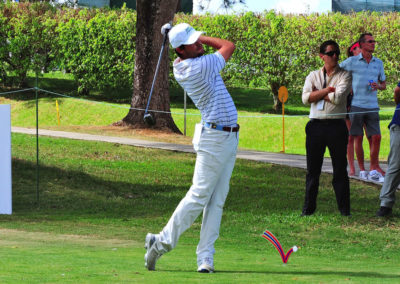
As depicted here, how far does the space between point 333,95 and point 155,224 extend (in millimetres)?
2997

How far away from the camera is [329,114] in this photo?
30.7ft

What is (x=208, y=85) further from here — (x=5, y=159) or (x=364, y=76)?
(x=364, y=76)

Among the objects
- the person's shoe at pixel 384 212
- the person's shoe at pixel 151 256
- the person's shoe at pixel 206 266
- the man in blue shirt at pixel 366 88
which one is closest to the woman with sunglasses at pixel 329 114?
the person's shoe at pixel 384 212

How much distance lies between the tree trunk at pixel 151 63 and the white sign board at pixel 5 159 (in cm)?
899

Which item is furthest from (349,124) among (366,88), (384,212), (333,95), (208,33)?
(208,33)

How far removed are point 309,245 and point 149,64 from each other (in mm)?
11944

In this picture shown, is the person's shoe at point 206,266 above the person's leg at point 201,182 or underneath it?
underneath

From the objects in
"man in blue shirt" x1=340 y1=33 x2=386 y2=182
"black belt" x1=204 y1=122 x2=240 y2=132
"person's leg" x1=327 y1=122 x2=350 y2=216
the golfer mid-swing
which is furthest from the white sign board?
"black belt" x1=204 y1=122 x2=240 y2=132

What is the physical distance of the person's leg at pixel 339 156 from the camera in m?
9.35

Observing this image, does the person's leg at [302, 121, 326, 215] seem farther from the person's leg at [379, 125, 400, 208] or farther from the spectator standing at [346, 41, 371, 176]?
the spectator standing at [346, 41, 371, 176]

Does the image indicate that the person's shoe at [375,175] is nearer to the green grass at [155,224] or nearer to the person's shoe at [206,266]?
the green grass at [155,224]

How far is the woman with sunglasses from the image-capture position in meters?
9.36

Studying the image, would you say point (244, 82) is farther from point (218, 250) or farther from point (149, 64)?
point (218, 250)

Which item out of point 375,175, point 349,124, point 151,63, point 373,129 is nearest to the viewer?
point 373,129
